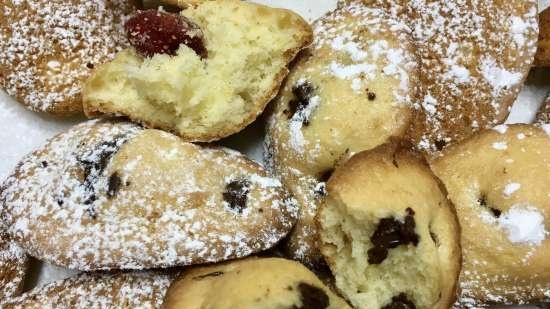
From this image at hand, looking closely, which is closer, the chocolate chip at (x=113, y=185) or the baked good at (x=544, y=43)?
the chocolate chip at (x=113, y=185)

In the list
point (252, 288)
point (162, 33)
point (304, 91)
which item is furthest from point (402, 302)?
point (162, 33)

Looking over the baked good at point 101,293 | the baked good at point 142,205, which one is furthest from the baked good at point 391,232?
the baked good at point 101,293

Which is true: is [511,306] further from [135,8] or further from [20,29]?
[20,29]

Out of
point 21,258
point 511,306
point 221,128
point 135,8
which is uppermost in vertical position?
point 135,8

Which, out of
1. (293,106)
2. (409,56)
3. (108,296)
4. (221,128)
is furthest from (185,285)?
(409,56)

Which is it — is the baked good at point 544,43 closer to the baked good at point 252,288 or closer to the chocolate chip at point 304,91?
the chocolate chip at point 304,91

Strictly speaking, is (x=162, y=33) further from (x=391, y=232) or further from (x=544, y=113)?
(x=544, y=113)

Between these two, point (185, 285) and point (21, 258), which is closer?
point (185, 285)
